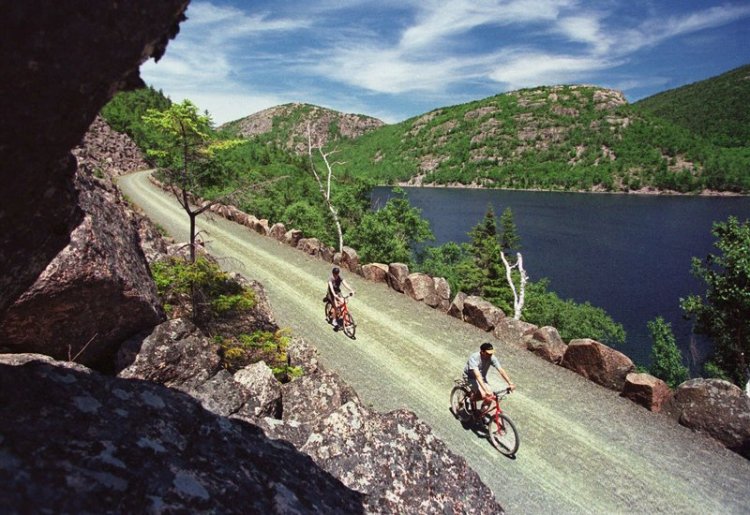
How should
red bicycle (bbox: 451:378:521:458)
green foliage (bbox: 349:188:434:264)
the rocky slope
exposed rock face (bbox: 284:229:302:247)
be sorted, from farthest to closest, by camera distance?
green foliage (bbox: 349:188:434:264)
exposed rock face (bbox: 284:229:302:247)
red bicycle (bbox: 451:378:521:458)
the rocky slope

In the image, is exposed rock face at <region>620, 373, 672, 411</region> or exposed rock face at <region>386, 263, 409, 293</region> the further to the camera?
exposed rock face at <region>386, 263, 409, 293</region>

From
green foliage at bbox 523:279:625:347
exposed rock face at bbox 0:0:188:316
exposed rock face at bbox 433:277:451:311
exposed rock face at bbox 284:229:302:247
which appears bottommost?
green foliage at bbox 523:279:625:347

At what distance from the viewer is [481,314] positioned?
570 inches

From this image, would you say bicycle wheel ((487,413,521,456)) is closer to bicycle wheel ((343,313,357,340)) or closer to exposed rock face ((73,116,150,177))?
bicycle wheel ((343,313,357,340))

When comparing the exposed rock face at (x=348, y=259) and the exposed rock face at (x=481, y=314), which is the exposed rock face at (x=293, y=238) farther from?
the exposed rock face at (x=481, y=314)

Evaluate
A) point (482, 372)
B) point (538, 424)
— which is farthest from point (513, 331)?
point (482, 372)

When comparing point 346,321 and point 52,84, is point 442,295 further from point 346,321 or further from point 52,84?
point 52,84

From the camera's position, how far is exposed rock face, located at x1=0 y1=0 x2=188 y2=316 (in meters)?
1.53

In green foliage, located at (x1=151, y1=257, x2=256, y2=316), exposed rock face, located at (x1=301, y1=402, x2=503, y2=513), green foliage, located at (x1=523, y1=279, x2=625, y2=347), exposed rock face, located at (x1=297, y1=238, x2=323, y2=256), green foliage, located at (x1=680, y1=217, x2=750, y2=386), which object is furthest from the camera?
green foliage, located at (x1=523, y1=279, x2=625, y2=347)

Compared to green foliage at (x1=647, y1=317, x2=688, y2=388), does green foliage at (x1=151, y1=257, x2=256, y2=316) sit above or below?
above

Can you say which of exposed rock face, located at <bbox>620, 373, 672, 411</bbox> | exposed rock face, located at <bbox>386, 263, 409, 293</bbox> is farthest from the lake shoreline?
exposed rock face, located at <bbox>620, 373, 672, 411</bbox>

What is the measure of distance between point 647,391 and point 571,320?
871 inches

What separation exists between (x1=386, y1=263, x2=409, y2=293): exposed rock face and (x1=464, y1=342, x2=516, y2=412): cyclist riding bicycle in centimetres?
826

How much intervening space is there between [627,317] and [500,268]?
12.6m
